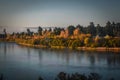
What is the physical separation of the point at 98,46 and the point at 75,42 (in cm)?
106

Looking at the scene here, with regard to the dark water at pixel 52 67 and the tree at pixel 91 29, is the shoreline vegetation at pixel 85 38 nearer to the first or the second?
the tree at pixel 91 29

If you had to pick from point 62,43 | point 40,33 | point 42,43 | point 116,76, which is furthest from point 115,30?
point 116,76

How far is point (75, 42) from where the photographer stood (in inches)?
436

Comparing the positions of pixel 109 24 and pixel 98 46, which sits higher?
pixel 109 24

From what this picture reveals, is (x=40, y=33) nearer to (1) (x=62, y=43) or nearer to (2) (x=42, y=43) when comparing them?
(2) (x=42, y=43)

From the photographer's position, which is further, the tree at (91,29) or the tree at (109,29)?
the tree at (91,29)

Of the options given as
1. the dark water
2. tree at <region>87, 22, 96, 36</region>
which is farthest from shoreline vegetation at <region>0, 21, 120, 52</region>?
the dark water

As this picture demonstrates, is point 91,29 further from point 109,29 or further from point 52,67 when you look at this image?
point 52,67

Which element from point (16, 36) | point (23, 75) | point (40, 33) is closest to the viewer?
point (23, 75)

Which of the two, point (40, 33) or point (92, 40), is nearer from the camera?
point (92, 40)

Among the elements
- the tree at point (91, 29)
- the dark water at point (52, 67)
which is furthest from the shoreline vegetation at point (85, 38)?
the dark water at point (52, 67)

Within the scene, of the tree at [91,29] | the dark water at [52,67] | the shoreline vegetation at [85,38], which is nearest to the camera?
the dark water at [52,67]

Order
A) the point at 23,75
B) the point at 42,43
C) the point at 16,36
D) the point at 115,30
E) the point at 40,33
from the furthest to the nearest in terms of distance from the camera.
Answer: the point at 16,36
the point at 40,33
the point at 42,43
the point at 115,30
the point at 23,75

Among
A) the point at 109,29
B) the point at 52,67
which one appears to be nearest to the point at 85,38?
the point at 109,29
